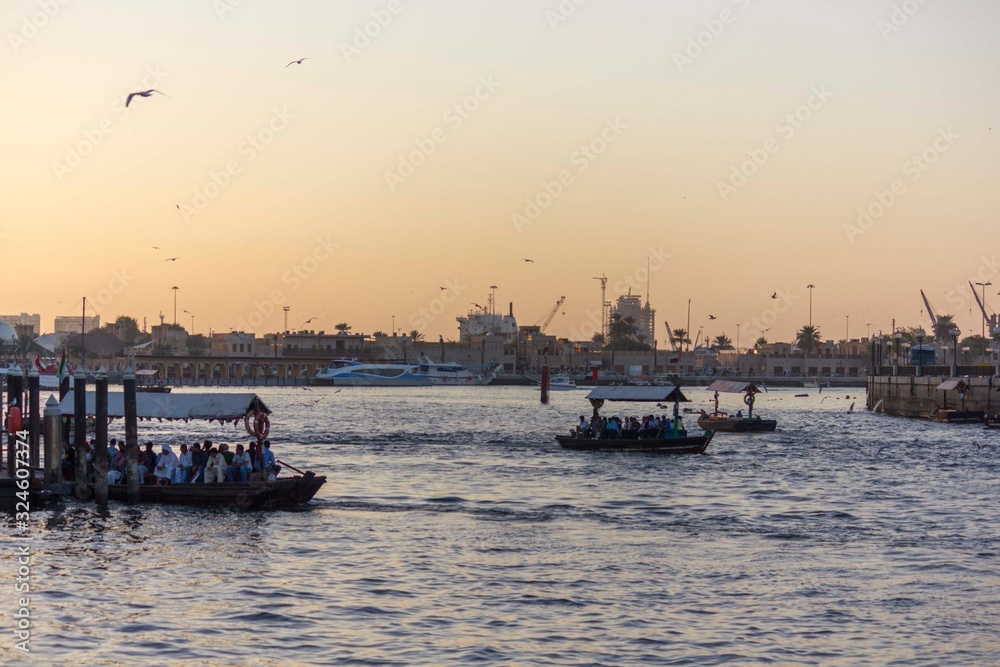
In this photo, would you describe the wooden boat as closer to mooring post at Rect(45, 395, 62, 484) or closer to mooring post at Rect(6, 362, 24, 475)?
mooring post at Rect(6, 362, 24, 475)

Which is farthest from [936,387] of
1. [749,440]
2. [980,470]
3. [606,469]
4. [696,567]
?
[696,567]

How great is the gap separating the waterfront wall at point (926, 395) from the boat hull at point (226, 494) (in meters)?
72.0

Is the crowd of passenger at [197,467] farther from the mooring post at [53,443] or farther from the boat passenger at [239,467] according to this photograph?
the mooring post at [53,443]

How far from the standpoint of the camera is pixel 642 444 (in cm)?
5397

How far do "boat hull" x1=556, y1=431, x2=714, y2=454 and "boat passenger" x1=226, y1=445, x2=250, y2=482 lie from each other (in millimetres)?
24106

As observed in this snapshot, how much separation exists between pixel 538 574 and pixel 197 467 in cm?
1266

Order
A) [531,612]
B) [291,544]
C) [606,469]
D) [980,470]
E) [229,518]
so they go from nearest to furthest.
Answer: [531,612]
[291,544]
[229,518]
[606,469]
[980,470]

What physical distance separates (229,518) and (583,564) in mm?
10584

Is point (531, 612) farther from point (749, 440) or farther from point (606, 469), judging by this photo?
point (749, 440)

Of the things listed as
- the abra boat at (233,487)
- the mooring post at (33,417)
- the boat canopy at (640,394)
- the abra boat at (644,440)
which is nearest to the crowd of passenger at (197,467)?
the abra boat at (233,487)

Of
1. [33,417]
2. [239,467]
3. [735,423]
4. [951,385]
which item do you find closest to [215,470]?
[239,467]

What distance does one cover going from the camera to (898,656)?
19.1 metres

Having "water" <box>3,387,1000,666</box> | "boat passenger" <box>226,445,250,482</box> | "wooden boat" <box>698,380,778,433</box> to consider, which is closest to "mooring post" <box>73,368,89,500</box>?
"water" <box>3,387,1000,666</box>

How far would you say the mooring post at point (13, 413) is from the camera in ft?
107
